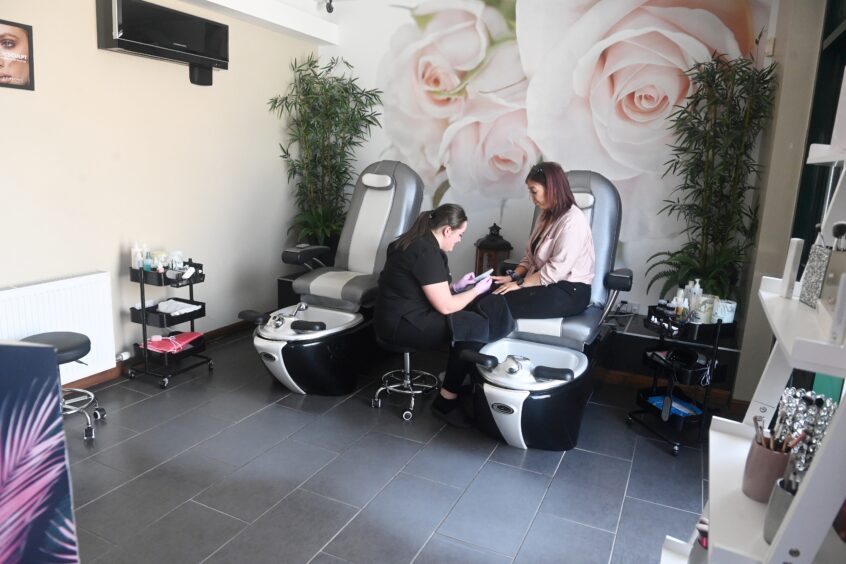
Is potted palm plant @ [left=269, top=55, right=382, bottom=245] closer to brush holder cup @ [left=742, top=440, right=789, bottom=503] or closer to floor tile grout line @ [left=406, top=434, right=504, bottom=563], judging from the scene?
floor tile grout line @ [left=406, top=434, right=504, bottom=563]

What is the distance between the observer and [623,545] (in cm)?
234

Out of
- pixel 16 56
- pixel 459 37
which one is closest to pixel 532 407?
pixel 459 37

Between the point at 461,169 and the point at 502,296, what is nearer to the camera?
the point at 502,296

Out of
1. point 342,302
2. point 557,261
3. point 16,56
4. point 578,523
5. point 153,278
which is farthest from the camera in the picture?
point 342,302

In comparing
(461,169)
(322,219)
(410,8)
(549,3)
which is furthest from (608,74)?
(322,219)

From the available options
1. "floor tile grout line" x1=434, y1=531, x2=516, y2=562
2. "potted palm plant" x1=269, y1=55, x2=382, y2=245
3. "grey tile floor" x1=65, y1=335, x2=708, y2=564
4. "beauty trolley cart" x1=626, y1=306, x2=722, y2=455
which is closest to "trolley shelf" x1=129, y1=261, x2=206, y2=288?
"grey tile floor" x1=65, y1=335, x2=708, y2=564

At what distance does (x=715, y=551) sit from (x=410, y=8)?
445 centimetres

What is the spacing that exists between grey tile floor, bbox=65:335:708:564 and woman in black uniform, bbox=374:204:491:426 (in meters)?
0.52

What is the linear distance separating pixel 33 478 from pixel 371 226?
114 inches

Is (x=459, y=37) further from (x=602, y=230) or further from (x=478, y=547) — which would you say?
(x=478, y=547)

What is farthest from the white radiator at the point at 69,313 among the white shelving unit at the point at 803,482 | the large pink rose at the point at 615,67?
the white shelving unit at the point at 803,482

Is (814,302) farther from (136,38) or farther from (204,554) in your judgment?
(136,38)

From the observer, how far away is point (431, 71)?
15.3 feet

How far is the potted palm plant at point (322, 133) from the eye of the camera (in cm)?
477
